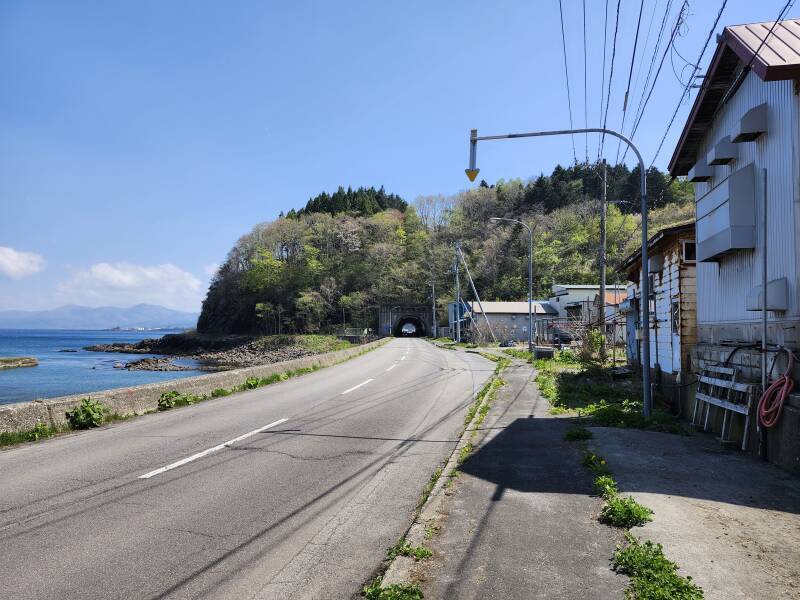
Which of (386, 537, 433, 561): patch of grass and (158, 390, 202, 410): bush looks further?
(158, 390, 202, 410): bush

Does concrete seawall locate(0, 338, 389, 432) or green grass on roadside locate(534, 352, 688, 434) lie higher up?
concrete seawall locate(0, 338, 389, 432)

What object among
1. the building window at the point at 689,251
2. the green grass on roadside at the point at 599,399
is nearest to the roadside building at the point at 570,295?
the green grass on roadside at the point at 599,399

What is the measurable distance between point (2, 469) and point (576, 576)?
7.44 meters

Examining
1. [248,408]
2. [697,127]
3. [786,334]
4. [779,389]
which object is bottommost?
[248,408]

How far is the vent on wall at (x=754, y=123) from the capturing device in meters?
8.48

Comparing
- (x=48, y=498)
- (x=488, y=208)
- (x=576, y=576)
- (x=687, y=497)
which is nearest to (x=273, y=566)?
(x=576, y=576)

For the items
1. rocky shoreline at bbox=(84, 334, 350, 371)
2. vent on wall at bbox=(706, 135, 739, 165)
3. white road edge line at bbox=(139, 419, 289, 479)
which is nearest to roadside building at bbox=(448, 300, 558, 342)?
rocky shoreline at bbox=(84, 334, 350, 371)

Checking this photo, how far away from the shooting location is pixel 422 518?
525cm

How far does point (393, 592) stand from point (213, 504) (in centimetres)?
293

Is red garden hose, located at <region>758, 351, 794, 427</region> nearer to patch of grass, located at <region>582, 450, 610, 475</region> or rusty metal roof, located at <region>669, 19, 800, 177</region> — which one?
patch of grass, located at <region>582, 450, 610, 475</region>

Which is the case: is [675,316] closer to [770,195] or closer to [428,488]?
[770,195]

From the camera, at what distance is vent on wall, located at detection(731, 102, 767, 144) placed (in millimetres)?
8477

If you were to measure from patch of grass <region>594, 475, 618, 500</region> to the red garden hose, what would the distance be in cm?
275

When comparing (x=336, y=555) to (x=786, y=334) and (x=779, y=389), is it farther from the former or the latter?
(x=786, y=334)
